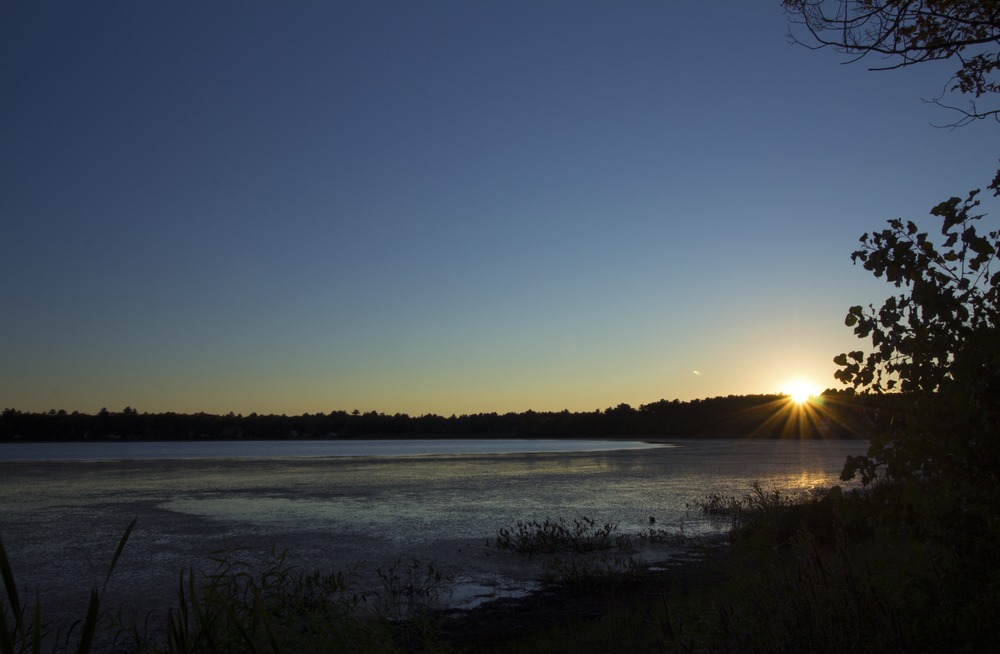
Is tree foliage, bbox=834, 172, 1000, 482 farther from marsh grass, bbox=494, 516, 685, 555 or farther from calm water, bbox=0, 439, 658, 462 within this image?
calm water, bbox=0, 439, 658, 462

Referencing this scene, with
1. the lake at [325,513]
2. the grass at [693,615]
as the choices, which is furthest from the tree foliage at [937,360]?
the lake at [325,513]

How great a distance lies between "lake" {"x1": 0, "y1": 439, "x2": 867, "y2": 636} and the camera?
1236 cm

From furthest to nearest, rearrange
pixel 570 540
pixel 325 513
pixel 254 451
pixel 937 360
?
pixel 254 451 < pixel 325 513 < pixel 570 540 < pixel 937 360

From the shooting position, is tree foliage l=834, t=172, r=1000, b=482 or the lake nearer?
tree foliage l=834, t=172, r=1000, b=482

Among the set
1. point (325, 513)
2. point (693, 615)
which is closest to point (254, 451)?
point (325, 513)

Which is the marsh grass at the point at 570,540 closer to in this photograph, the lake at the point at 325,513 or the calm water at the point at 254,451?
the lake at the point at 325,513

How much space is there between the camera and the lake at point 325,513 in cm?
1236

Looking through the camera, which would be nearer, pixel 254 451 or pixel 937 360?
pixel 937 360

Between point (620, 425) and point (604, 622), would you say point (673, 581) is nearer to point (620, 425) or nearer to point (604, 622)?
point (604, 622)

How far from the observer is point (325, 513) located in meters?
19.4

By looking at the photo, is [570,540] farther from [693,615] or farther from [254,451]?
[254,451]

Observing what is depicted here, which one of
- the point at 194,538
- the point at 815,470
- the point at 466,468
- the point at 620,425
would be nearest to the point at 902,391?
the point at 194,538

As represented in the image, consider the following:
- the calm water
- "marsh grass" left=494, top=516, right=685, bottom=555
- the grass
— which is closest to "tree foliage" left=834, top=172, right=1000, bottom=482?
the grass

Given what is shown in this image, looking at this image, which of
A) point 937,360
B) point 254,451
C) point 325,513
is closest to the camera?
point 937,360
